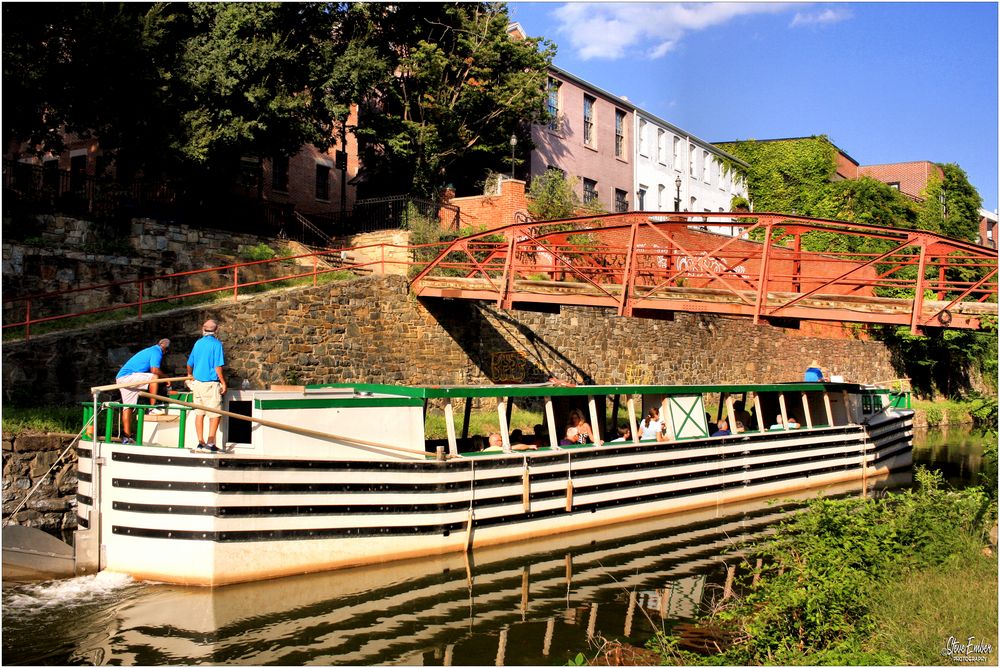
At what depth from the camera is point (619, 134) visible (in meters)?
42.5

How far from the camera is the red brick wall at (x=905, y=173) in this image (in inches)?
2500

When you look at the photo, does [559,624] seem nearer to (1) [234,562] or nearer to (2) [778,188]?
(1) [234,562]

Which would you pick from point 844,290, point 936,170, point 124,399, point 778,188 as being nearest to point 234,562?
point 124,399

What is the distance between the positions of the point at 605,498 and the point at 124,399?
779 cm

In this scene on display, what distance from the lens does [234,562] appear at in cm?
1089

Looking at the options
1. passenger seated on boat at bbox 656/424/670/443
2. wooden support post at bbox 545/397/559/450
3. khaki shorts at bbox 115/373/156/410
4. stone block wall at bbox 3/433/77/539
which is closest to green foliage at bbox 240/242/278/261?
stone block wall at bbox 3/433/77/539

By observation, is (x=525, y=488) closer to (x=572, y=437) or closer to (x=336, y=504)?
(x=572, y=437)

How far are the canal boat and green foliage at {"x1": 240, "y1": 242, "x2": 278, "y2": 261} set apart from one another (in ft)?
35.7

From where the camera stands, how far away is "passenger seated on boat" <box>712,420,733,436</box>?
18.4 m

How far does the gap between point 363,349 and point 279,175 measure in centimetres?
1205

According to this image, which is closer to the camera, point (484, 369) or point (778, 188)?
point (484, 369)

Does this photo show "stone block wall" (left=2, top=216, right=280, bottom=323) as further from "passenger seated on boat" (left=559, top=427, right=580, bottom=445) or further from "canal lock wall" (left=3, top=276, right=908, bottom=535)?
"passenger seated on boat" (left=559, top=427, right=580, bottom=445)

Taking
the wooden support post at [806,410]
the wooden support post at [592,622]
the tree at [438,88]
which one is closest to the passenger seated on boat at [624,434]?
the wooden support post at [592,622]

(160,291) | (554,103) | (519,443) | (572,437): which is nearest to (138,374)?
(519,443)
